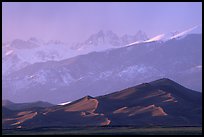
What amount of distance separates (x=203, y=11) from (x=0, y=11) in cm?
2297

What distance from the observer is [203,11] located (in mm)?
65312

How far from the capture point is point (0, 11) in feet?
227
